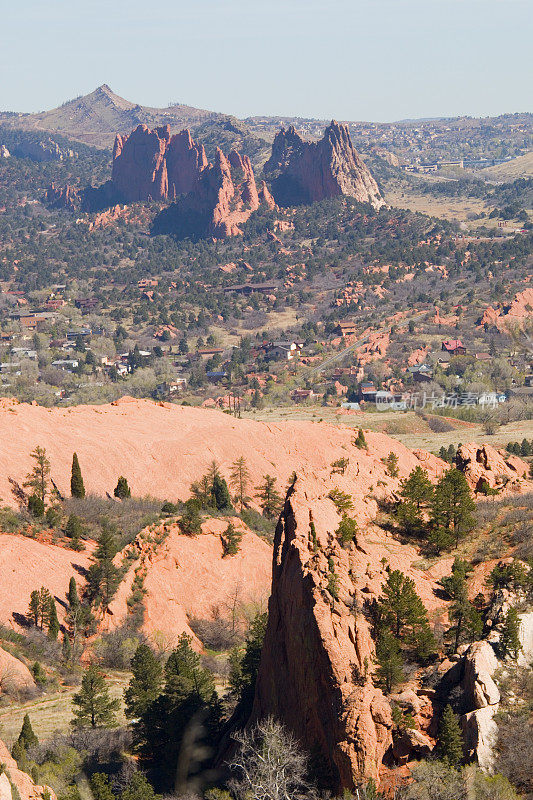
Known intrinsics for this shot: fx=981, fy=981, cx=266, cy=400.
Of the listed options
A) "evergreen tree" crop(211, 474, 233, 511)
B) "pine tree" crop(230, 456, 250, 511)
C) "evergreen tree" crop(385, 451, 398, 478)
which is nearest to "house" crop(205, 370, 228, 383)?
"pine tree" crop(230, 456, 250, 511)

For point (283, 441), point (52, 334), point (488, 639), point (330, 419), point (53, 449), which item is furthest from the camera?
point (52, 334)

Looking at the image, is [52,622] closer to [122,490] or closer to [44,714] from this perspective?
[44,714]

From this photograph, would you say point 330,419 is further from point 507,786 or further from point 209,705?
point 507,786

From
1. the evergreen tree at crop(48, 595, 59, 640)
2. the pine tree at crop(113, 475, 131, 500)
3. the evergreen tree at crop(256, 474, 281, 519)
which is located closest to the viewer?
the evergreen tree at crop(48, 595, 59, 640)

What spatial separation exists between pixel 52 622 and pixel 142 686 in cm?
1041

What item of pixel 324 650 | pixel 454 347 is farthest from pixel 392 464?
pixel 454 347

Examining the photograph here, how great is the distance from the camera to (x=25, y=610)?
53.3 metres

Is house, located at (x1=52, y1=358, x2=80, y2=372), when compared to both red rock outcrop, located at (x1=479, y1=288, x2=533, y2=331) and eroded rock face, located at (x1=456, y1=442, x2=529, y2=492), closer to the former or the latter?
red rock outcrop, located at (x1=479, y1=288, x2=533, y2=331)

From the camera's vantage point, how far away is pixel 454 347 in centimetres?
15512

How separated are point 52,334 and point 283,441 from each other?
115 meters

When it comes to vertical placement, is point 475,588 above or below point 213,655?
above

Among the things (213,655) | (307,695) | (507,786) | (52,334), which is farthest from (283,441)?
(52,334)

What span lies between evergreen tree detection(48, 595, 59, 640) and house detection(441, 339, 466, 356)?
110 meters

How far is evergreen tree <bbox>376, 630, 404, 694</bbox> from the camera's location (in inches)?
1125
